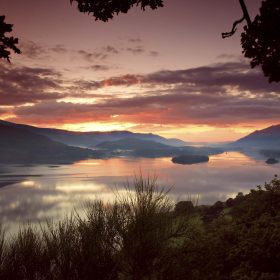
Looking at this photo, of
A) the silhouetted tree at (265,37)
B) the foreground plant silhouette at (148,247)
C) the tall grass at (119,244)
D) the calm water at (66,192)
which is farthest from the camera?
the calm water at (66,192)

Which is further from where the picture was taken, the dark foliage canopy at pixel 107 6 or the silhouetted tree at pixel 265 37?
the dark foliage canopy at pixel 107 6

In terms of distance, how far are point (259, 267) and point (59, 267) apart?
23.7 ft

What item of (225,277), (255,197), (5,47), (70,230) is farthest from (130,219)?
(5,47)

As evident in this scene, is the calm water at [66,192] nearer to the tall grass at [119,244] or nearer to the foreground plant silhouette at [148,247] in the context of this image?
the foreground plant silhouette at [148,247]

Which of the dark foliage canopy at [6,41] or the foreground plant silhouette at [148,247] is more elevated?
the dark foliage canopy at [6,41]

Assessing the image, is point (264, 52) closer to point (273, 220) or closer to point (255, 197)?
point (273, 220)

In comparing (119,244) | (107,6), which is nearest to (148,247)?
(119,244)

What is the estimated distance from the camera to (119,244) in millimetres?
13234

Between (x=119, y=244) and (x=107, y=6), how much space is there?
30.3ft

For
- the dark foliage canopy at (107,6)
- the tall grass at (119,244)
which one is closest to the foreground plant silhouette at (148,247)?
the tall grass at (119,244)

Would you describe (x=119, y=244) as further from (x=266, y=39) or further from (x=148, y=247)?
(x=266, y=39)

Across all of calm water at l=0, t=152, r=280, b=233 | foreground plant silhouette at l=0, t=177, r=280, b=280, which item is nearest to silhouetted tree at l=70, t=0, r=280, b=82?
foreground plant silhouette at l=0, t=177, r=280, b=280

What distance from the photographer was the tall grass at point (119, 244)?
502 inches

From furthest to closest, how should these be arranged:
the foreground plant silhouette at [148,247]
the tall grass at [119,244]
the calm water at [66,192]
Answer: the calm water at [66,192] < the tall grass at [119,244] < the foreground plant silhouette at [148,247]
